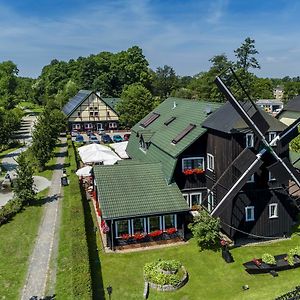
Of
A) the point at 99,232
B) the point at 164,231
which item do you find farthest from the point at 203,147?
the point at 99,232

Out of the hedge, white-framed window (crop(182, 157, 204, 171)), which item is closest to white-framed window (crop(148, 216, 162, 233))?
the hedge

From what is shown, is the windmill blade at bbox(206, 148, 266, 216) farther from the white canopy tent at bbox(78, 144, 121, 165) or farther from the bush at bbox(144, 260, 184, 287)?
the white canopy tent at bbox(78, 144, 121, 165)

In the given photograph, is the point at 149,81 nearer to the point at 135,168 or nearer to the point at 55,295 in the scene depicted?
the point at 135,168

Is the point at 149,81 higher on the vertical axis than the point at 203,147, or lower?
higher

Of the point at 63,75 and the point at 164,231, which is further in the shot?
the point at 63,75

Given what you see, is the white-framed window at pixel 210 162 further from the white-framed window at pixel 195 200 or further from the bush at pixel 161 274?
the bush at pixel 161 274

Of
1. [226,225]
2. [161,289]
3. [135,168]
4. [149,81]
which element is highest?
[149,81]
